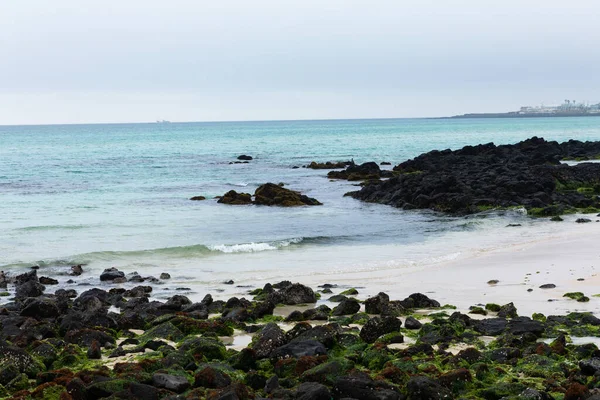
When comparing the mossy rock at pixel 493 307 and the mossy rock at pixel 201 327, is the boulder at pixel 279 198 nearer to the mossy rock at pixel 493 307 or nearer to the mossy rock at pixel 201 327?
the mossy rock at pixel 493 307

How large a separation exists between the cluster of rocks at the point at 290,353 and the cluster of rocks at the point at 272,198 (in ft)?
63.8

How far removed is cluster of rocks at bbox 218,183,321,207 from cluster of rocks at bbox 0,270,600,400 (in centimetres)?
1945

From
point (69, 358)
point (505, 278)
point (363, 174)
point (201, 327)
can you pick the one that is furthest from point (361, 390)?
point (363, 174)

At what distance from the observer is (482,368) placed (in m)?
8.95

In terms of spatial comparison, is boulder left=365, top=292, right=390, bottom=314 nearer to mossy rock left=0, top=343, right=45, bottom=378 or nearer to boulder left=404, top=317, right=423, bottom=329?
boulder left=404, top=317, right=423, bottom=329

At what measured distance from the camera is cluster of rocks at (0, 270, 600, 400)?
8234 millimetres

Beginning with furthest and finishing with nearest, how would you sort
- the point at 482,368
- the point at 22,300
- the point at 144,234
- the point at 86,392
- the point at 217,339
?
the point at 144,234 < the point at 22,300 < the point at 217,339 < the point at 482,368 < the point at 86,392

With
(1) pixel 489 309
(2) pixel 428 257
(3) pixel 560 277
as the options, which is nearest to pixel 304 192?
(2) pixel 428 257

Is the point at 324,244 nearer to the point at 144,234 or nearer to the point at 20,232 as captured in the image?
the point at 144,234

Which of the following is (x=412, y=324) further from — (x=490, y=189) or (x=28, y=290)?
(x=490, y=189)

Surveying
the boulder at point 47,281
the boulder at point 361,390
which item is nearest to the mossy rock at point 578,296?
the boulder at point 361,390

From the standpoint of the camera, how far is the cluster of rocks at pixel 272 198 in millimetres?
33125

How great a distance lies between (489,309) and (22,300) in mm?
8817

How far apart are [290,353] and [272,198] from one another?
24387 mm
